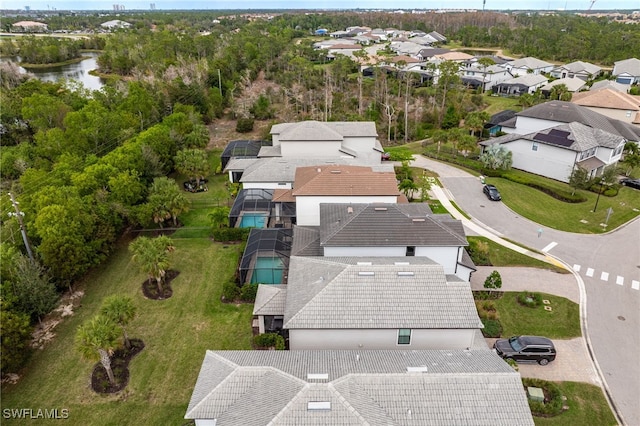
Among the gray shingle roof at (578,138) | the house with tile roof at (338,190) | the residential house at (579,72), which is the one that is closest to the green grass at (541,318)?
the house with tile roof at (338,190)

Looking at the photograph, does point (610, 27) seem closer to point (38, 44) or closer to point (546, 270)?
point (546, 270)

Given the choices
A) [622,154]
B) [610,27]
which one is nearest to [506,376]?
[622,154]

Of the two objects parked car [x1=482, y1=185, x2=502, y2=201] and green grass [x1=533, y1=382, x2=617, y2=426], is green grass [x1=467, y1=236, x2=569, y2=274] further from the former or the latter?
green grass [x1=533, y1=382, x2=617, y2=426]

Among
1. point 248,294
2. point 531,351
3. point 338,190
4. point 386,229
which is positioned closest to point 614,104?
point 338,190

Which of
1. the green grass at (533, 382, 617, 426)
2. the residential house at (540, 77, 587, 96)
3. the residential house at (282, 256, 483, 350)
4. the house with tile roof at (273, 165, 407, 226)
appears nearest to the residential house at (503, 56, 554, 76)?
the residential house at (540, 77, 587, 96)

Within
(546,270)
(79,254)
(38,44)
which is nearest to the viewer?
(79,254)
